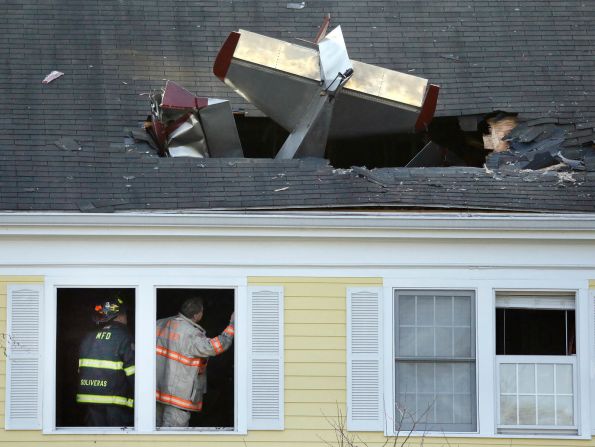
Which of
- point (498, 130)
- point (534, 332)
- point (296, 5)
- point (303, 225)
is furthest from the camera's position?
point (296, 5)

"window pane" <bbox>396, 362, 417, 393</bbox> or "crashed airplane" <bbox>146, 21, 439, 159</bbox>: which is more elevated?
"crashed airplane" <bbox>146, 21, 439, 159</bbox>

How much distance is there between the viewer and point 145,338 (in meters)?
12.2

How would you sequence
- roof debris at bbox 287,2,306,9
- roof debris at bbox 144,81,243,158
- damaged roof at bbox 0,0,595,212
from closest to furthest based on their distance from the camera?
1. damaged roof at bbox 0,0,595,212
2. roof debris at bbox 144,81,243,158
3. roof debris at bbox 287,2,306,9

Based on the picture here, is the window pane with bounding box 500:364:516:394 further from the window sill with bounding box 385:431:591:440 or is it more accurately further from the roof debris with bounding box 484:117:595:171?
the roof debris with bounding box 484:117:595:171

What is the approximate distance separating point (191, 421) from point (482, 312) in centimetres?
285

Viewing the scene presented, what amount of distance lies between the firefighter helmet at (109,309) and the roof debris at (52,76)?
277 cm

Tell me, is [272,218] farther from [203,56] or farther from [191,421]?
[203,56]

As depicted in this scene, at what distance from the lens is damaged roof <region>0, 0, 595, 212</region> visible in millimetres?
12625

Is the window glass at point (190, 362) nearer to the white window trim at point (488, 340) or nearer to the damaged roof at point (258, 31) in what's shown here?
the white window trim at point (488, 340)

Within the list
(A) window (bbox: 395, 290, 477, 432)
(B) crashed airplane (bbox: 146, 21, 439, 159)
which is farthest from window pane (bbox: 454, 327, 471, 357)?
(B) crashed airplane (bbox: 146, 21, 439, 159)

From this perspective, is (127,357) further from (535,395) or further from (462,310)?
(535,395)

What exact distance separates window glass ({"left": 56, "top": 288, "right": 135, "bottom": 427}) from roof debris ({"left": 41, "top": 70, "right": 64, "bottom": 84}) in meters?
2.55

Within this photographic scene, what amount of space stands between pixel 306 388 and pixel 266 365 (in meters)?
0.40

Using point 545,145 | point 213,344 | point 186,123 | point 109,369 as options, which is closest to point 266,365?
point 213,344
